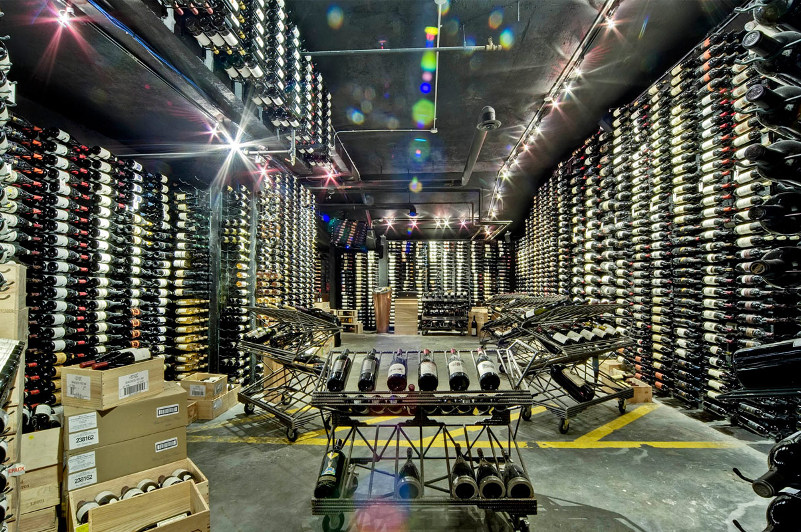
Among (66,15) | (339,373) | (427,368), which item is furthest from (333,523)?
(66,15)

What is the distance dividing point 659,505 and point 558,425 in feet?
5.48

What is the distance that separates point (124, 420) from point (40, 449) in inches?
18.4

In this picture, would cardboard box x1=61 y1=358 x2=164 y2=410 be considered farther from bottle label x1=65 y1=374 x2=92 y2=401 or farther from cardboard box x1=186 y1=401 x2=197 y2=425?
cardboard box x1=186 y1=401 x2=197 y2=425

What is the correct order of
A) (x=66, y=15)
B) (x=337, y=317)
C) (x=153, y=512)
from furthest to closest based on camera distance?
1. (x=337, y=317)
2. (x=66, y=15)
3. (x=153, y=512)

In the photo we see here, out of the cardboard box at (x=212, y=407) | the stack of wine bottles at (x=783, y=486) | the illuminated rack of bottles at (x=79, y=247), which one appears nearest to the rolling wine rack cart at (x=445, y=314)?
the cardboard box at (x=212, y=407)

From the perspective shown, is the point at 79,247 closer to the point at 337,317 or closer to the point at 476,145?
the point at 337,317

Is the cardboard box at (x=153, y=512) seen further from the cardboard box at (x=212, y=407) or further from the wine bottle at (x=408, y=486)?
the cardboard box at (x=212, y=407)

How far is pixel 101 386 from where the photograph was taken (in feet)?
8.69

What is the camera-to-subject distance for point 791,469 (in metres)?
1.26

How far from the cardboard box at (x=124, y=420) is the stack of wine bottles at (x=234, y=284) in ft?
10.3

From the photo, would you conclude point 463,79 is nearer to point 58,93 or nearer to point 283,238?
point 283,238

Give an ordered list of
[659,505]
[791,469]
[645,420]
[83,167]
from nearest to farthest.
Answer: [791,469], [659,505], [83,167], [645,420]

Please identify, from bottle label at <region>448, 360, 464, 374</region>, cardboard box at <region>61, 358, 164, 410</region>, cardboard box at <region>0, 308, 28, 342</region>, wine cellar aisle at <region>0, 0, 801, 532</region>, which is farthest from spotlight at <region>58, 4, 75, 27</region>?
bottle label at <region>448, 360, 464, 374</region>

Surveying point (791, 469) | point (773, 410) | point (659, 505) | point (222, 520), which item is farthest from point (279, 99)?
point (773, 410)
